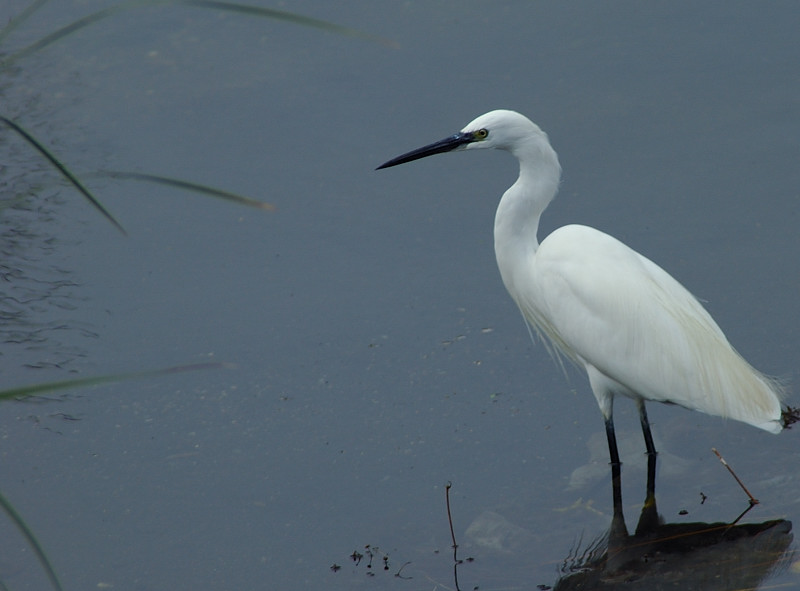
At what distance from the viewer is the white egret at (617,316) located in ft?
11.0

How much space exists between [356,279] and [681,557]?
1922 millimetres

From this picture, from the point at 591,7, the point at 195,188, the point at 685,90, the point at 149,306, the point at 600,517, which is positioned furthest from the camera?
the point at 591,7

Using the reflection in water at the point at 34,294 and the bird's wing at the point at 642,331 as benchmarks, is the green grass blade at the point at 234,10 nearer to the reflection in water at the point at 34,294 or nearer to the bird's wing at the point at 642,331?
the bird's wing at the point at 642,331

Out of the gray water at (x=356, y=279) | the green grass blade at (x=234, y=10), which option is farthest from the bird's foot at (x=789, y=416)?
the green grass blade at (x=234, y=10)

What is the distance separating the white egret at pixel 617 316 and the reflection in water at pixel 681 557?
0.33m

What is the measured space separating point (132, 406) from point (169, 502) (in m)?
0.59

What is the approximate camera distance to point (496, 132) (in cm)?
343

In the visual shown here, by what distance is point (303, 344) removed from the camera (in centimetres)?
422

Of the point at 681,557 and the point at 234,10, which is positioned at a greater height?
the point at 234,10

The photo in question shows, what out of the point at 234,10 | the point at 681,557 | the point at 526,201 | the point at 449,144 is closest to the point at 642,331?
the point at 526,201

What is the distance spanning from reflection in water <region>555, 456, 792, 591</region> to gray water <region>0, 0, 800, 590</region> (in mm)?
68

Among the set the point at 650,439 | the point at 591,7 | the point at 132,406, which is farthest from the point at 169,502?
the point at 591,7

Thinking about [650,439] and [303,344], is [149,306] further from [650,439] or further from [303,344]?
[650,439]

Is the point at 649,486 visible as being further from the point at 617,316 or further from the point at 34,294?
the point at 34,294
